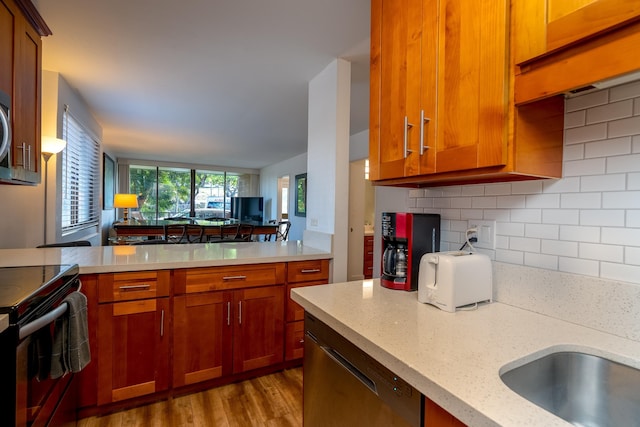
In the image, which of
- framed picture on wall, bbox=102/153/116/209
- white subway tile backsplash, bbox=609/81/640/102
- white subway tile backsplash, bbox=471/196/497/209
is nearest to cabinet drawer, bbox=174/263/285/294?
white subway tile backsplash, bbox=471/196/497/209

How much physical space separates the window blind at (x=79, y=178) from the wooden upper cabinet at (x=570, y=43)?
12.5ft

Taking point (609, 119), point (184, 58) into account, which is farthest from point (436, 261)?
point (184, 58)

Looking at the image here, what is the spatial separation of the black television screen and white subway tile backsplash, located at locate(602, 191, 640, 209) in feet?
26.3

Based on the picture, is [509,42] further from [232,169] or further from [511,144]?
[232,169]

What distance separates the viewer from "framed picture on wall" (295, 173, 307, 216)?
670cm

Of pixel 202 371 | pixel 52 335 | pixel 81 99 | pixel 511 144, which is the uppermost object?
pixel 81 99

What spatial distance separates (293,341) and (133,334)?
1.06m

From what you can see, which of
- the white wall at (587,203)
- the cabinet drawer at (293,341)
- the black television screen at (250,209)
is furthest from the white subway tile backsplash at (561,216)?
the black television screen at (250,209)

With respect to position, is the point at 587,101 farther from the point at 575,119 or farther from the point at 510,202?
the point at 510,202

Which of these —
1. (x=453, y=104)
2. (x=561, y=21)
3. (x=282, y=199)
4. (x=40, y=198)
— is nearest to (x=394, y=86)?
(x=453, y=104)

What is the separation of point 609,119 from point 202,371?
235 centimetres

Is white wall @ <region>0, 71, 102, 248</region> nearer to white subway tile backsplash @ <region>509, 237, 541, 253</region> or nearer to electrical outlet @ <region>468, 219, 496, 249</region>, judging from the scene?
electrical outlet @ <region>468, 219, 496, 249</region>

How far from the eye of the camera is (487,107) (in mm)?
905

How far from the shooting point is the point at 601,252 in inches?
36.5
